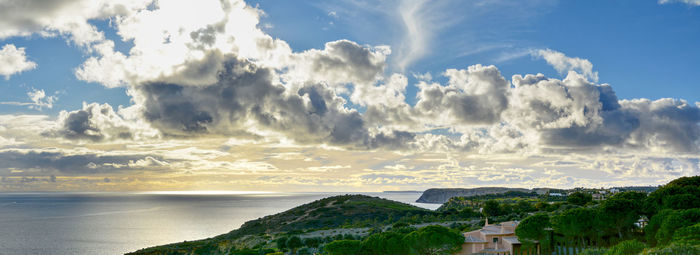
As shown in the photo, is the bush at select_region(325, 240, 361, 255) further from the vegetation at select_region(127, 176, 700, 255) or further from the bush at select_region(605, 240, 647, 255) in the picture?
the bush at select_region(605, 240, 647, 255)

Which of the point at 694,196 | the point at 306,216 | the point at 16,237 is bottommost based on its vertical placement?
the point at 16,237

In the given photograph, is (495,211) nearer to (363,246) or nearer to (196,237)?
(363,246)

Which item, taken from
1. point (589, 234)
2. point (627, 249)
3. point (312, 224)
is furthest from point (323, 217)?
point (627, 249)

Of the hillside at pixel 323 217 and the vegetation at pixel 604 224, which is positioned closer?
the vegetation at pixel 604 224

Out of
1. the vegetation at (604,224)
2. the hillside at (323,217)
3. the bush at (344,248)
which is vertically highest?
the vegetation at (604,224)

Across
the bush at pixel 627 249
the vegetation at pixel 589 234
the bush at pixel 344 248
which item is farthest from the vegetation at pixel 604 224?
the bush at pixel 344 248

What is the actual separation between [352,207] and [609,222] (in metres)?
79.4

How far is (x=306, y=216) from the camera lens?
11875 centimetres

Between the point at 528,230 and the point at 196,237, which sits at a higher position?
the point at 528,230

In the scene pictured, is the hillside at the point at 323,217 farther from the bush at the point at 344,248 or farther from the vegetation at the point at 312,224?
the bush at the point at 344,248

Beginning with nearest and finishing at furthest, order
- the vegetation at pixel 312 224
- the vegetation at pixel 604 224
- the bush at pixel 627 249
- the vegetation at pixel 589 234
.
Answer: the bush at pixel 627 249 < the vegetation at pixel 589 234 < the vegetation at pixel 604 224 < the vegetation at pixel 312 224

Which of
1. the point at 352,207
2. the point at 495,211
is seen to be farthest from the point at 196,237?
the point at 495,211

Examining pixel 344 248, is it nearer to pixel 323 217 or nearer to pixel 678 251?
pixel 678 251

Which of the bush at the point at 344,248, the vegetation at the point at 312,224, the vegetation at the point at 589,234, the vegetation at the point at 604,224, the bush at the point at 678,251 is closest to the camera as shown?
the bush at the point at 678,251
